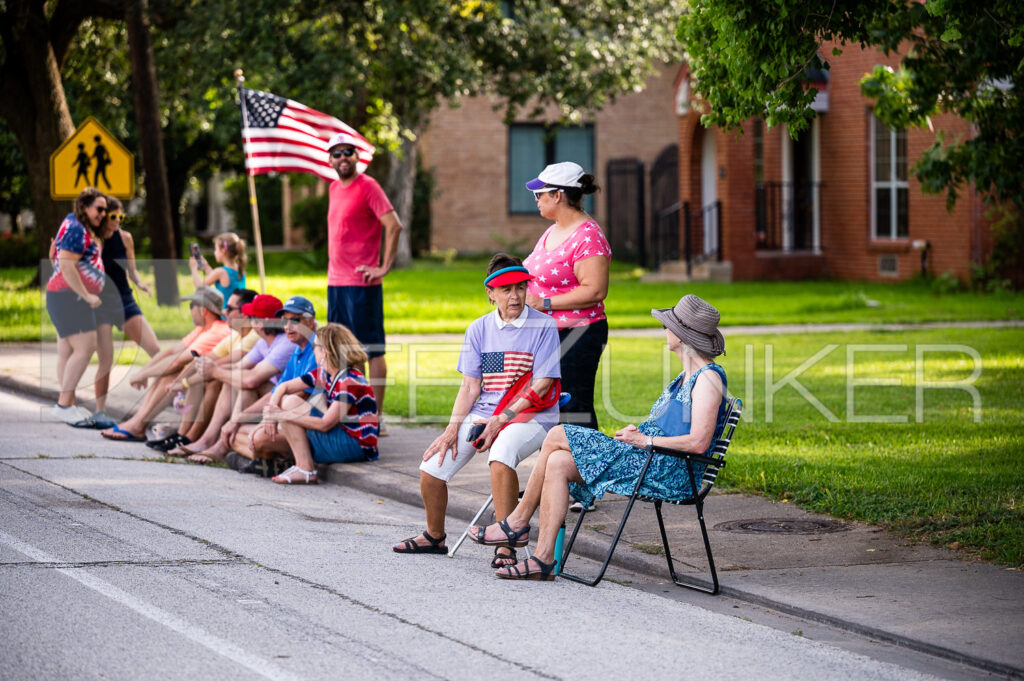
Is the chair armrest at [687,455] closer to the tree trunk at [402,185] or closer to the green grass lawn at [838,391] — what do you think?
the green grass lawn at [838,391]

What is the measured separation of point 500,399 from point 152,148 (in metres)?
14.0

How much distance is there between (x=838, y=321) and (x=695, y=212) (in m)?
9.34

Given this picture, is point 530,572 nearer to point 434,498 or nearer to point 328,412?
point 434,498

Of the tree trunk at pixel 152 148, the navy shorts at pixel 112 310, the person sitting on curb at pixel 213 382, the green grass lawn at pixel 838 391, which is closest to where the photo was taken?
the green grass lawn at pixel 838 391

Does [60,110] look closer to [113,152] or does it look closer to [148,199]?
[148,199]

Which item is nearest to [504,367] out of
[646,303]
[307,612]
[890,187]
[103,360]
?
[307,612]

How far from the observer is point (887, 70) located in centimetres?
1241

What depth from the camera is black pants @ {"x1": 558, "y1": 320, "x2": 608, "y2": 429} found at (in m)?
7.81

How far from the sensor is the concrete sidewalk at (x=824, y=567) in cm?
579

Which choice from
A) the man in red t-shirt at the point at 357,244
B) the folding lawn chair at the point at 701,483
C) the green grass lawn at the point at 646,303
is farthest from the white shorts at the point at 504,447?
the green grass lawn at the point at 646,303

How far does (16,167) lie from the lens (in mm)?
33531

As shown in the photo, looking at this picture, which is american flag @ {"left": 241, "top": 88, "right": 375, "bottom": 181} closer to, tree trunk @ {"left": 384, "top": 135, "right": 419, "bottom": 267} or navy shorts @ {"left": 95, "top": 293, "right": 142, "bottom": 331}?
navy shorts @ {"left": 95, "top": 293, "right": 142, "bottom": 331}

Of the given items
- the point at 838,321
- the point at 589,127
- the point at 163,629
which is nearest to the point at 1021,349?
the point at 838,321

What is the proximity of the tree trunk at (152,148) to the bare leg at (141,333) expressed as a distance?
7.62 m
